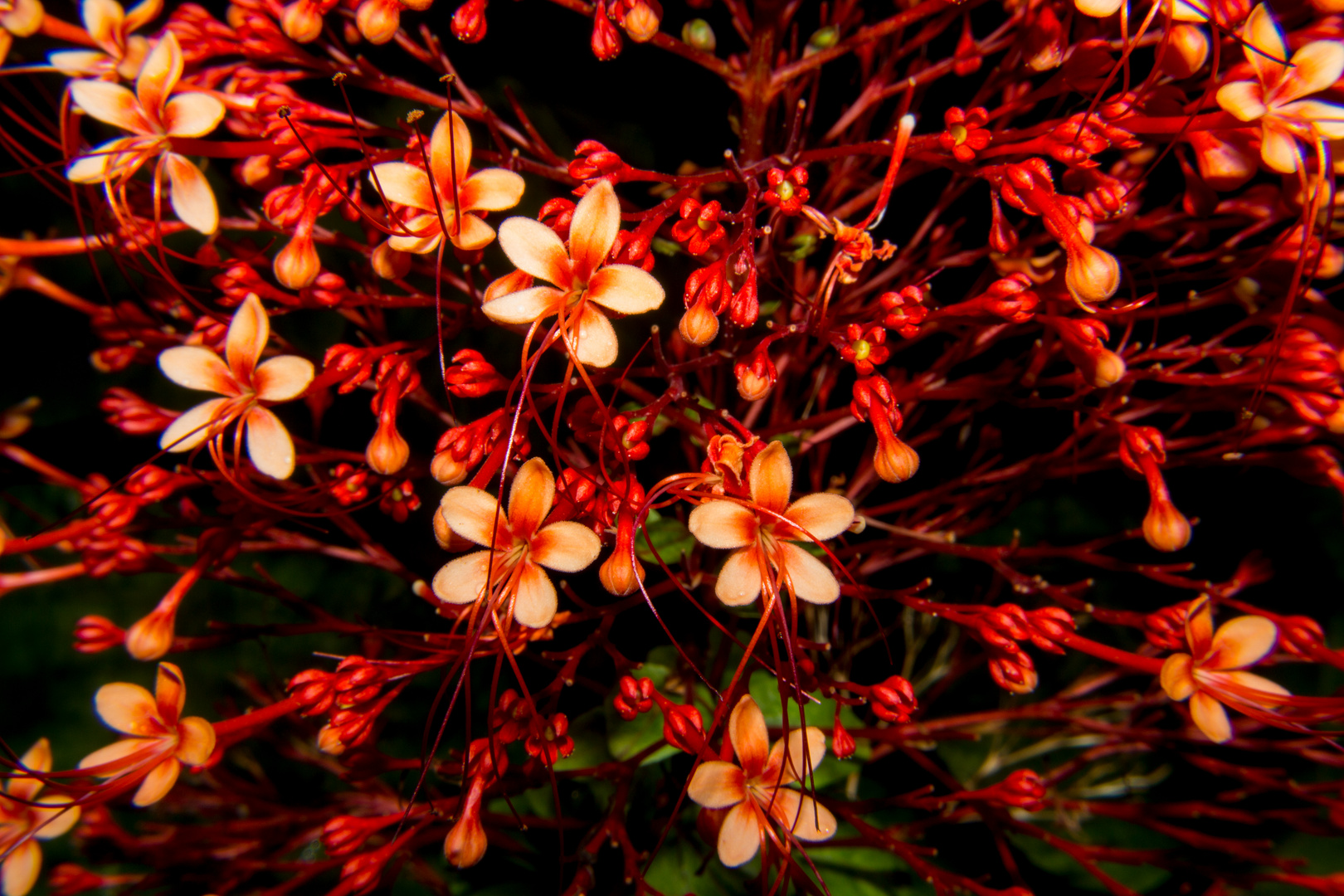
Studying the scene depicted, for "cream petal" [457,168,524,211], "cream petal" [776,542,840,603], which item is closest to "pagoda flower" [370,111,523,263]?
"cream petal" [457,168,524,211]

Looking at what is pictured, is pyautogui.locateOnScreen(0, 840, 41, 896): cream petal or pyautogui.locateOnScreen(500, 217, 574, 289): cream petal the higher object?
pyautogui.locateOnScreen(500, 217, 574, 289): cream petal

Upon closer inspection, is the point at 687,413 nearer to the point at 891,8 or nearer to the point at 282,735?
the point at 891,8

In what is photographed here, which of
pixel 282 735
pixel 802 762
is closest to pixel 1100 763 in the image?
pixel 802 762

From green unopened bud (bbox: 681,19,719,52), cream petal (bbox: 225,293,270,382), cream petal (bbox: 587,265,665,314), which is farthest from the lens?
green unopened bud (bbox: 681,19,719,52)

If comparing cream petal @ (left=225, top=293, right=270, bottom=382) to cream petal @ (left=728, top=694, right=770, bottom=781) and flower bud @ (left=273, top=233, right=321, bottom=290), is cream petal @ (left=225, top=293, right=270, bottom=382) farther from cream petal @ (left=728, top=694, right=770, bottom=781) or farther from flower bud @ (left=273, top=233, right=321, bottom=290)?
cream petal @ (left=728, top=694, right=770, bottom=781)

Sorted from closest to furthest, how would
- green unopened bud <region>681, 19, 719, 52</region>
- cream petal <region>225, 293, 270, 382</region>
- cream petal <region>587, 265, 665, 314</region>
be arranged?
cream petal <region>587, 265, 665, 314</region>, cream petal <region>225, 293, 270, 382</region>, green unopened bud <region>681, 19, 719, 52</region>

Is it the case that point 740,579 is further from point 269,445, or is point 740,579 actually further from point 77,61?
point 77,61
